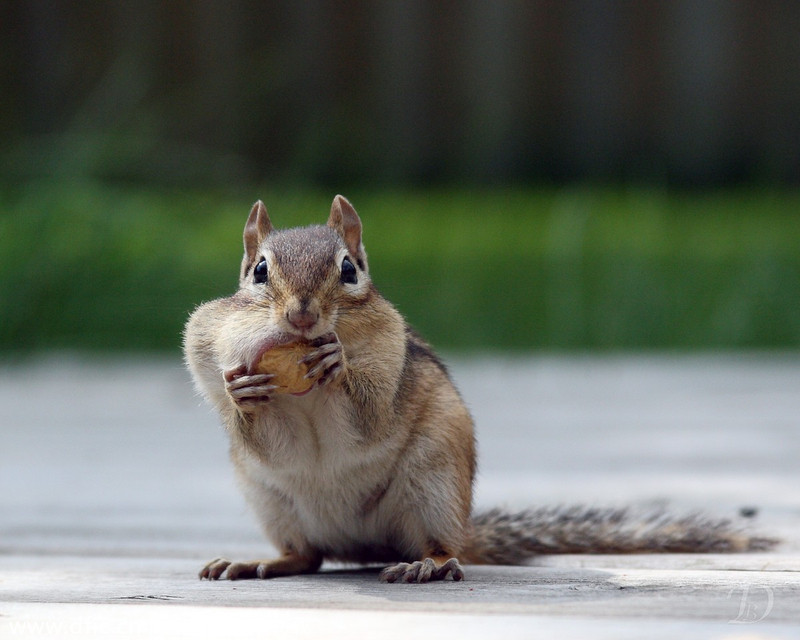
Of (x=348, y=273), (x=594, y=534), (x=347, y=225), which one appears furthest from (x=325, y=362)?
(x=594, y=534)

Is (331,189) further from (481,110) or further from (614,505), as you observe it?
(614,505)

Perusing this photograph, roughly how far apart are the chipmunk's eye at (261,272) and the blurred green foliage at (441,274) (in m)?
2.23

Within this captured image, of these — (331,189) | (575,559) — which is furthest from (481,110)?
(575,559)

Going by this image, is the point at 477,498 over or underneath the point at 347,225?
underneath

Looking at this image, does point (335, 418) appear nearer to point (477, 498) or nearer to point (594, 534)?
point (594, 534)

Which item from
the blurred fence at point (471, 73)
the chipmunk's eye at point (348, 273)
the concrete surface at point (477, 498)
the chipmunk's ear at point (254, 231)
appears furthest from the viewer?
the blurred fence at point (471, 73)

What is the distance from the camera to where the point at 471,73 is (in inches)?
276

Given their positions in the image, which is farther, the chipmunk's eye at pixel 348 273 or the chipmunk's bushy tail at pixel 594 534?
the chipmunk's bushy tail at pixel 594 534

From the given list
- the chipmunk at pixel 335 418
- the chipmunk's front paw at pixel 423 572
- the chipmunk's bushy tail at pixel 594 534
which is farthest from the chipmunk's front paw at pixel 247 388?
the chipmunk's bushy tail at pixel 594 534

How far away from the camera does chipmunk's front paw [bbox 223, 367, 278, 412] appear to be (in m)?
1.62

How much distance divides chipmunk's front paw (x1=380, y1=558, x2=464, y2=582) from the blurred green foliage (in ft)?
7.94

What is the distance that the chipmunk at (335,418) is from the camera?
1.66 metres

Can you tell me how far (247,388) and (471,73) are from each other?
219 inches

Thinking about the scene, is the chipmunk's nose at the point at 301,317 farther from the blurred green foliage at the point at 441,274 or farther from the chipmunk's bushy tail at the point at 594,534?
the blurred green foliage at the point at 441,274
